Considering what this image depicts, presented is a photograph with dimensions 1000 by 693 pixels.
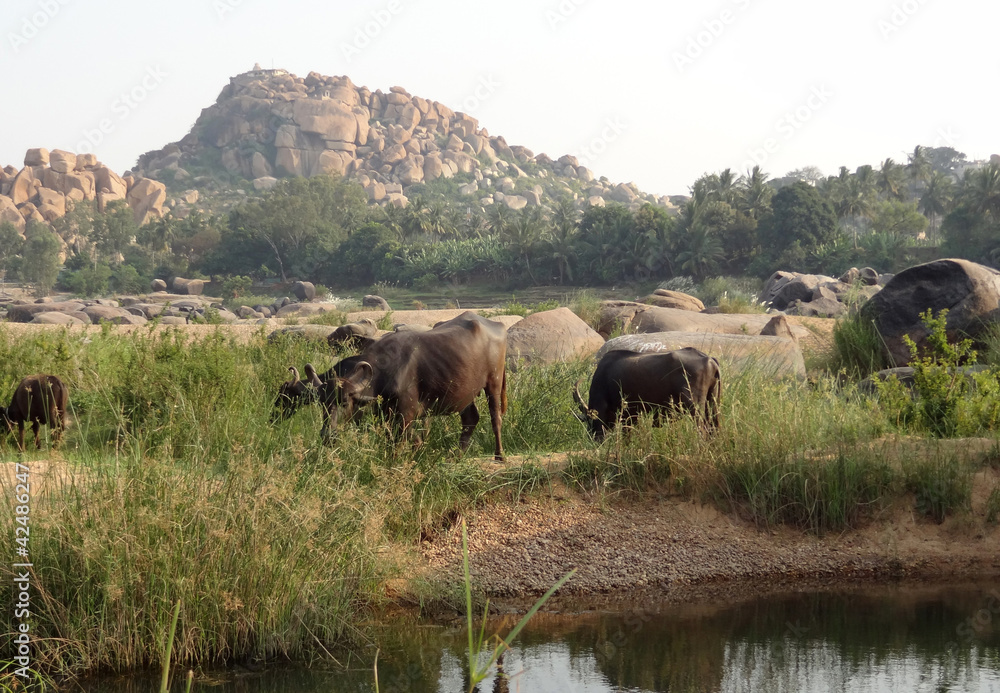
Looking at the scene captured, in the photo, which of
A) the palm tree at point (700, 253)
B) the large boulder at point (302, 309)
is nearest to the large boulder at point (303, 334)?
the large boulder at point (302, 309)

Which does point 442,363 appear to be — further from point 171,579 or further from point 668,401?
point 171,579

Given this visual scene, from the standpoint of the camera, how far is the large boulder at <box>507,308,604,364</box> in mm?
14203

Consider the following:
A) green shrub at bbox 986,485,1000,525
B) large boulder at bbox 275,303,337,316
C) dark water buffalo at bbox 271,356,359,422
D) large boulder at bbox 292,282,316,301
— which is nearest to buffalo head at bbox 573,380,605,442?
dark water buffalo at bbox 271,356,359,422

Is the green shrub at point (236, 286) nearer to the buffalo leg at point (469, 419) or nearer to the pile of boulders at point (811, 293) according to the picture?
the pile of boulders at point (811, 293)

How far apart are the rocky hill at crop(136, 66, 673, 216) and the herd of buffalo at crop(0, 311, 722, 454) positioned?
113070 mm

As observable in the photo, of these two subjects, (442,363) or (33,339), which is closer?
(442,363)

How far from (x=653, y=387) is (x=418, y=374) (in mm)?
2028

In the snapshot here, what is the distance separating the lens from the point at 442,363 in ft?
23.0

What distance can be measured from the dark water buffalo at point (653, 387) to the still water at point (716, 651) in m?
1.87

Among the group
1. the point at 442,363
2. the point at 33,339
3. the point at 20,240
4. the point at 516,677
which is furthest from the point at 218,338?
the point at 20,240

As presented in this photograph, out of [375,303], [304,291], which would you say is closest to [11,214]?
[304,291]

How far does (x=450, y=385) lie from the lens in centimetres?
706

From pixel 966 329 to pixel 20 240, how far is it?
75.1 meters

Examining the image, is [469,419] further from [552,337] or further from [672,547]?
[552,337]
